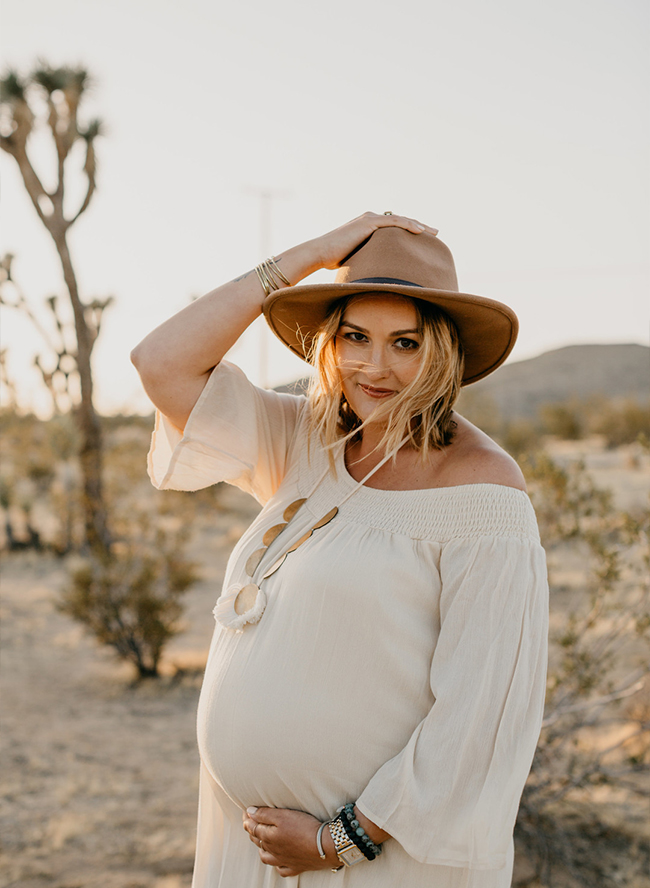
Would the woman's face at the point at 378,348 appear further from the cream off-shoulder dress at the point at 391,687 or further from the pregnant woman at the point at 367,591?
the cream off-shoulder dress at the point at 391,687

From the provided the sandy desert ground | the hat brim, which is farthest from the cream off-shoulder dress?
the sandy desert ground

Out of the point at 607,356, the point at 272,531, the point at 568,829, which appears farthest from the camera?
the point at 607,356

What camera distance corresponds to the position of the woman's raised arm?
1.93m

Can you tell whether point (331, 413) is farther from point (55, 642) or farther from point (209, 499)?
point (209, 499)

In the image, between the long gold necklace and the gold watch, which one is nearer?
the gold watch

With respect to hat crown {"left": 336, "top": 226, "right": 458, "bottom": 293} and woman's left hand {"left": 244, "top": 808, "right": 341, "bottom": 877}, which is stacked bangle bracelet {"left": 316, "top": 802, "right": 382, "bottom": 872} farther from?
hat crown {"left": 336, "top": 226, "right": 458, "bottom": 293}

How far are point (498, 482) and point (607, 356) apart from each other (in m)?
68.9

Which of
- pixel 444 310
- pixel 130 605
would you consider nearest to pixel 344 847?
pixel 444 310

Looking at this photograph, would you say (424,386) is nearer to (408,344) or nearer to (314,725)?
(408,344)

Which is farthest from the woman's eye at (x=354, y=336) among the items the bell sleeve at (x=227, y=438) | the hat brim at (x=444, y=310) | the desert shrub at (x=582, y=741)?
the desert shrub at (x=582, y=741)

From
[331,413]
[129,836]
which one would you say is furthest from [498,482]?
[129,836]

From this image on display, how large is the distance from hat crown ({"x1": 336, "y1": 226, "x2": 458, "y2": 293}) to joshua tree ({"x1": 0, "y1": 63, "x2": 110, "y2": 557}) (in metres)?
8.08

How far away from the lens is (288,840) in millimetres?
1613

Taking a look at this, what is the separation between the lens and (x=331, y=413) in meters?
2.06
